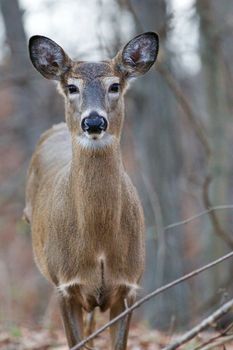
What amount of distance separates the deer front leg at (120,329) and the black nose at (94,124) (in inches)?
55.5

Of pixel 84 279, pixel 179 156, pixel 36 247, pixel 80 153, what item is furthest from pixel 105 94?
pixel 179 156

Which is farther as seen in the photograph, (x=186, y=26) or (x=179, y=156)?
(x=179, y=156)

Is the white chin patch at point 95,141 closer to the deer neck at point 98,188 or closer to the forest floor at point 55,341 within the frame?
the deer neck at point 98,188

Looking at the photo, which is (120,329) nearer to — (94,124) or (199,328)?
(94,124)

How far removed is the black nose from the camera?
5.69 metres

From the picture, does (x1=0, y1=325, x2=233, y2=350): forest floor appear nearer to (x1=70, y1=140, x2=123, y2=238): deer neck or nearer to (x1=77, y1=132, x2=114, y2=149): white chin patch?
(x1=70, y1=140, x2=123, y2=238): deer neck

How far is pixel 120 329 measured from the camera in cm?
657

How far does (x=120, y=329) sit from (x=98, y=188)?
1103 millimetres

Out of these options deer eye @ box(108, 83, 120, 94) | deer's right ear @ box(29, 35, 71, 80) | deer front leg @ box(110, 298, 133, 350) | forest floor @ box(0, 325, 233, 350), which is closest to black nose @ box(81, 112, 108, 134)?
deer eye @ box(108, 83, 120, 94)

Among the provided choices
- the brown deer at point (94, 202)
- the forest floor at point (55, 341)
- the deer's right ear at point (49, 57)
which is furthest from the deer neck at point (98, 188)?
the forest floor at point (55, 341)

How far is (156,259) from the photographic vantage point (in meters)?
12.2

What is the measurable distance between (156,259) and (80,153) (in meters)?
6.24

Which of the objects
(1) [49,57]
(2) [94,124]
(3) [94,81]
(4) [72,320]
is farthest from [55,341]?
(2) [94,124]

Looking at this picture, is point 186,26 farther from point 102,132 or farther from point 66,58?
point 102,132
